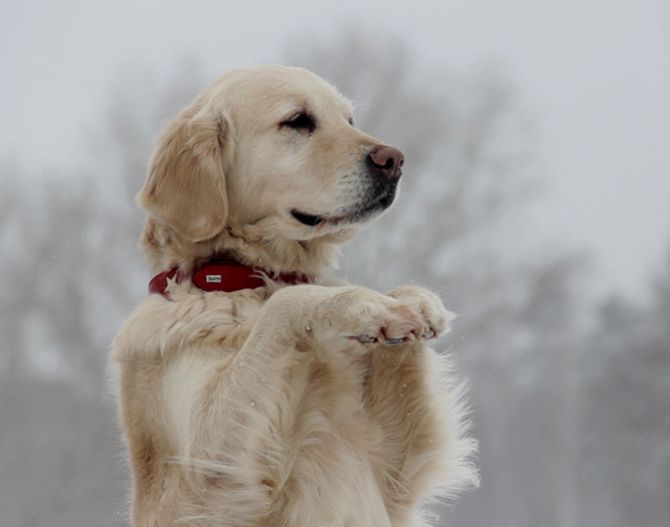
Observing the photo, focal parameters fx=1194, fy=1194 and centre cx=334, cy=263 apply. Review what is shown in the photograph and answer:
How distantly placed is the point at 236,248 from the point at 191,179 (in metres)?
0.25

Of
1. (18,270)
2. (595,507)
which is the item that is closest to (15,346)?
(18,270)

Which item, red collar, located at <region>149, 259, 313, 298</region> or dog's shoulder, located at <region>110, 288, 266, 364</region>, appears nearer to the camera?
dog's shoulder, located at <region>110, 288, 266, 364</region>

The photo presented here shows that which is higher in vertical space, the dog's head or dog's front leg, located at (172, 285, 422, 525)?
the dog's head

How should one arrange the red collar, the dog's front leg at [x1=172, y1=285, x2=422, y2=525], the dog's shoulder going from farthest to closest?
1. the red collar
2. the dog's shoulder
3. the dog's front leg at [x1=172, y1=285, x2=422, y2=525]

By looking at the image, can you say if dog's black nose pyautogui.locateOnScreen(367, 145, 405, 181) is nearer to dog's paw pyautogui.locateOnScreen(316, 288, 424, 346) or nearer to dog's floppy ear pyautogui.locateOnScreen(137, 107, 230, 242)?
dog's floppy ear pyautogui.locateOnScreen(137, 107, 230, 242)

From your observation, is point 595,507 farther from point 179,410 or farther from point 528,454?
point 179,410

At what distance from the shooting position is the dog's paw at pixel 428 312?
320 cm

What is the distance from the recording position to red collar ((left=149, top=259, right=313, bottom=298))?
11.7 ft

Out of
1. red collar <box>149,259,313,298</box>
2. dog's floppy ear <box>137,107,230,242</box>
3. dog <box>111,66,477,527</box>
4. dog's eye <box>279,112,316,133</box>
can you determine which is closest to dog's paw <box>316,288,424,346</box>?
dog <box>111,66,477,527</box>

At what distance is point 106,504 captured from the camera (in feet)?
52.7

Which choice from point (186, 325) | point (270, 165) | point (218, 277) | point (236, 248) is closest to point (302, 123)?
point (270, 165)

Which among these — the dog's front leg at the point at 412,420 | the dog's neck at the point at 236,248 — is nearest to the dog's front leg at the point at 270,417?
the dog's front leg at the point at 412,420

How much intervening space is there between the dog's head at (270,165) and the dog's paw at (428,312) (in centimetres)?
42

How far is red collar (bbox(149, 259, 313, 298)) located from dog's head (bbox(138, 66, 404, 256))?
4.2 inches
